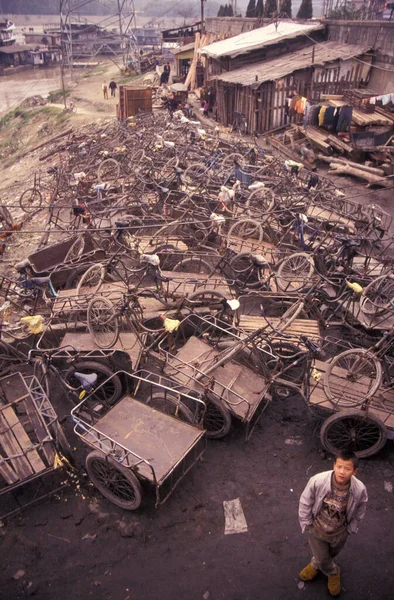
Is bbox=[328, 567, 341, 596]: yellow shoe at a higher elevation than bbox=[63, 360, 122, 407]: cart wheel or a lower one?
lower

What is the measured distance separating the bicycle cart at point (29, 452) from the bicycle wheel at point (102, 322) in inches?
54.1

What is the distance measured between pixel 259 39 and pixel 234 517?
25.8m

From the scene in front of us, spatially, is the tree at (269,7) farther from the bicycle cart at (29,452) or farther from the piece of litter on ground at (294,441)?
the bicycle cart at (29,452)

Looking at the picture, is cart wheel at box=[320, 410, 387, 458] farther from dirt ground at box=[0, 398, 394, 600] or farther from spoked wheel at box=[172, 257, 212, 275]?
spoked wheel at box=[172, 257, 212, 275]

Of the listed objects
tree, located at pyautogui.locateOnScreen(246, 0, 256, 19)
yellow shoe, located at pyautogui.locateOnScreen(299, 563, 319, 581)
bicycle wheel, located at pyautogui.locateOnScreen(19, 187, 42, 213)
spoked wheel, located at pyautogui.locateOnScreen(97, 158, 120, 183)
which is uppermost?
tree, located at pyautogui.locateOnScreen(246, 0, 256, 19)

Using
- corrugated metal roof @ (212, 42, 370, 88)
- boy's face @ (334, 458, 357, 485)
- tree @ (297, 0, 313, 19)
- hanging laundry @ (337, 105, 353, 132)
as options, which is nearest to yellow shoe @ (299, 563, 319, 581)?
boy's face @ (334, 458, 357, 485)

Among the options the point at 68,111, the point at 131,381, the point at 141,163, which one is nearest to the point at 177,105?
the point at 68,111

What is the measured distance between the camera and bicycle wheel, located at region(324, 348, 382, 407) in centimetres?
552

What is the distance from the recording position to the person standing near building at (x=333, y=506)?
3.61m

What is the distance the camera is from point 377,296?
24.5ft

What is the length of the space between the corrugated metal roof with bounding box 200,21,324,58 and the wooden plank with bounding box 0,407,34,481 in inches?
887

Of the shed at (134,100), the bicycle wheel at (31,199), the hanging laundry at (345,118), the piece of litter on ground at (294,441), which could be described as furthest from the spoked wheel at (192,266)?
the shed at (134,100)

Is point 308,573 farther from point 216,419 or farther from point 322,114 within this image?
point 322,114

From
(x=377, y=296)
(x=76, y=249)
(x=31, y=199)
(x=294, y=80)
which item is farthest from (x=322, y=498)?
(x=294, y=80)
